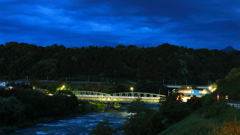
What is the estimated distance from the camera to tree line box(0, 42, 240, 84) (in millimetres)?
149125

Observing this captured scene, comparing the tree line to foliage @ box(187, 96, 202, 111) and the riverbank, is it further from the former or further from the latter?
foliage @ box(187, 96, 202, 111)

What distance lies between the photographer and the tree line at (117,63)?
489 ft

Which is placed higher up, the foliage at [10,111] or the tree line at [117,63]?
the tree line at [117,63]

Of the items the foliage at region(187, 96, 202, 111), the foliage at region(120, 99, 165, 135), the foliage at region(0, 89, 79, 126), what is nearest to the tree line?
the foliage at region(0, 89, 79, 126)

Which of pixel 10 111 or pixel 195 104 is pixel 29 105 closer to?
pixel 10 111

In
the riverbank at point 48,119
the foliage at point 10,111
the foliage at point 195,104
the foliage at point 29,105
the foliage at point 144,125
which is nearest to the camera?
the foliage at point 144,125

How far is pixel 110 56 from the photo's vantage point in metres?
167

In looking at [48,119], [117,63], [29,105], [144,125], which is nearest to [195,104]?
[144,125]

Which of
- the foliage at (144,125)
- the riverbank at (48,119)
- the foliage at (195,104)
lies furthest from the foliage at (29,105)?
the foliage at (195,104)

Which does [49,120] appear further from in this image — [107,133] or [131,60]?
[131,60]

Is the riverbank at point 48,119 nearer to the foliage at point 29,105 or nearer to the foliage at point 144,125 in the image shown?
the foliage at point 29,105

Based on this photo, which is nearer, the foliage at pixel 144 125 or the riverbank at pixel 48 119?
the foliage at pixel 144 125

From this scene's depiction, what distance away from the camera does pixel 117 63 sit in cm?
15650

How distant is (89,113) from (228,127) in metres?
56.8
